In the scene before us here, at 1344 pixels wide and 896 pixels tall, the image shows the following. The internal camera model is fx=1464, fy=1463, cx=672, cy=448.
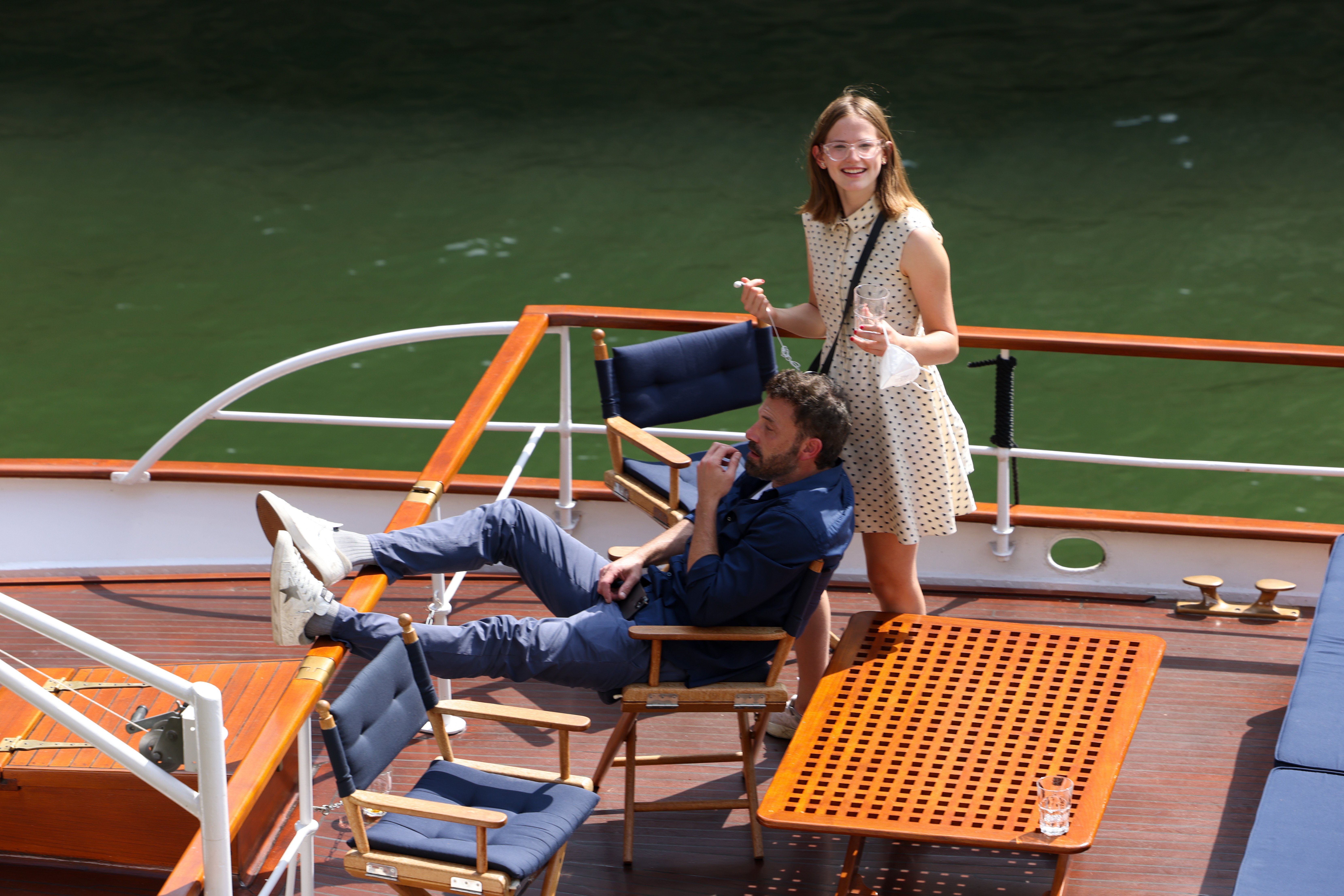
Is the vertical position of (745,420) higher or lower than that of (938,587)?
lower

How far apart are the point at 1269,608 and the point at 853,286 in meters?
1.85

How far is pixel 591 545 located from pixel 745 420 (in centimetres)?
672

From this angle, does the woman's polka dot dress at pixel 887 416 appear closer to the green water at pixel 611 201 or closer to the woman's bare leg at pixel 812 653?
the woman's bare leg at pixel 812 653

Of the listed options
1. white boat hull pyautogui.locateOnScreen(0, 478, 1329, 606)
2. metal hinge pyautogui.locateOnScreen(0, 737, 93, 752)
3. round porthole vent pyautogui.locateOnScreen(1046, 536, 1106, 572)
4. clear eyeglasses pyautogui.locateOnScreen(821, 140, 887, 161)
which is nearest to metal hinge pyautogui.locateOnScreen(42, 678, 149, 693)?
metal hinge pyautogui.locateOnScreen(0, 737, 93, 752)

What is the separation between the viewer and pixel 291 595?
280cm

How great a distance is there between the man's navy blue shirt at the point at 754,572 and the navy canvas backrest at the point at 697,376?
89cm

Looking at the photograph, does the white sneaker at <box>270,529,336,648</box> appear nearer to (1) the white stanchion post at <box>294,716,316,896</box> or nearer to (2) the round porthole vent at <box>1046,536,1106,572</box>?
(1) the white stanchion post at <box>294,716,316,896</box>

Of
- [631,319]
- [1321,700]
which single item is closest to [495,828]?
[1321,700]

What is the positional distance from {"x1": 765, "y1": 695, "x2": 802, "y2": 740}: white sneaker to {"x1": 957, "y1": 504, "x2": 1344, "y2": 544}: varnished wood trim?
0.98 metres

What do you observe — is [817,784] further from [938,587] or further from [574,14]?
[574,14]

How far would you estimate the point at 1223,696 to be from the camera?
4.05m

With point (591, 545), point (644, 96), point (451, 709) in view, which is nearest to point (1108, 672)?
point (451, 709)

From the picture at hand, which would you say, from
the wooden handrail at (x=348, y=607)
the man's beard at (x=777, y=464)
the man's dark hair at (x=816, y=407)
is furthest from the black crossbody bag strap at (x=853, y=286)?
the wooden handrail at (x=348, y=607)

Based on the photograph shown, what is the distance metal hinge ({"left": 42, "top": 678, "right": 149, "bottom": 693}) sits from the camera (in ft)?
11.6
